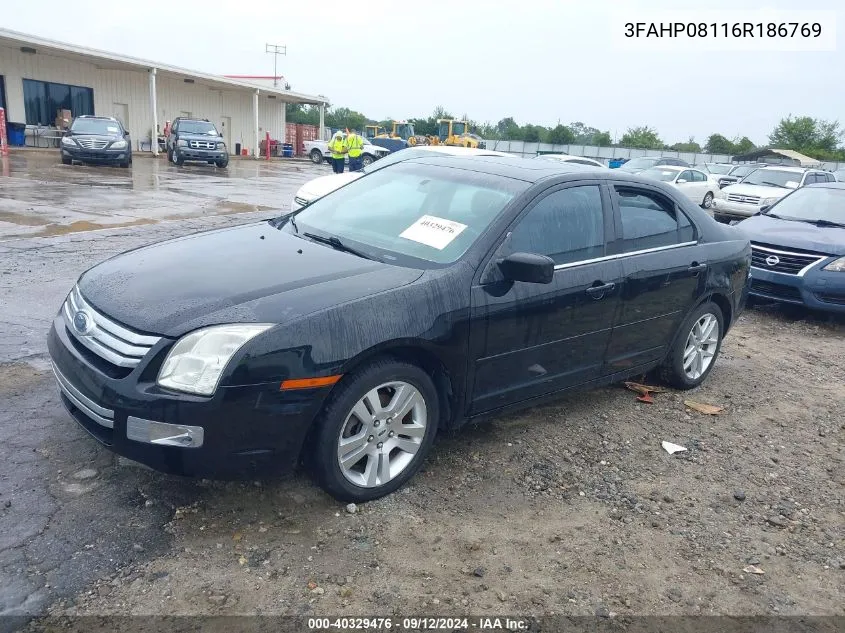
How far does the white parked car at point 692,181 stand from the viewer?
20781 mm

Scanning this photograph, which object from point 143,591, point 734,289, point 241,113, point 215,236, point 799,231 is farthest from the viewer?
point 241,113

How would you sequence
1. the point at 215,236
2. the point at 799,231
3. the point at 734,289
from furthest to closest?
the point at 799,231, the point at 734,289, the point at 215,236

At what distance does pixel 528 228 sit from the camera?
3.92 meters

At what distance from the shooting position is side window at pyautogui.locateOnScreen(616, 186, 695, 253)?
4496mm

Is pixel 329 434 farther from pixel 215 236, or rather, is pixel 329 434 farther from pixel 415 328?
pixel 215 236

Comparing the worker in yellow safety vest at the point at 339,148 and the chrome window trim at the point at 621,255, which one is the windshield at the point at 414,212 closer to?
the chrome window trim at the point at 621,255

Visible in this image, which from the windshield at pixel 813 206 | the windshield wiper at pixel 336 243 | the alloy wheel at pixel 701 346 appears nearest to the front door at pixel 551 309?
the windshield wiper at pixel 336 243

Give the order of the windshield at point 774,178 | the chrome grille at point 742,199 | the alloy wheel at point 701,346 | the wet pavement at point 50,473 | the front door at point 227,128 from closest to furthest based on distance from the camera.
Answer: the wet pavement at point 50,473, the alloy wheel at point 701,346, the chrome grille at point 742,199, the windshield at point 774,178, the front door at point 227,128

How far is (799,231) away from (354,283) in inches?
270

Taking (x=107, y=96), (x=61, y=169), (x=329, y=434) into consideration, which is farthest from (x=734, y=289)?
(x=107, y=96)

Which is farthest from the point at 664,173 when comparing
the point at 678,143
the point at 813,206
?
the point at 678,143

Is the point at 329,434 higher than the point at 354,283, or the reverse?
the point at 354,283

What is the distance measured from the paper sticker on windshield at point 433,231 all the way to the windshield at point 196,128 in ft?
78.5

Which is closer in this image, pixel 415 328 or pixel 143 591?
Result: pixel 143 591
